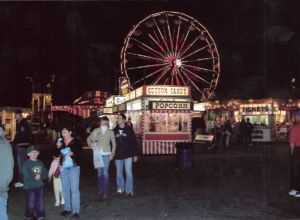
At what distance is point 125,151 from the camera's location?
34.3ft

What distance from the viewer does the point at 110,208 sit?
348 inches

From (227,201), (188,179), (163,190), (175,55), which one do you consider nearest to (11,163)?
(227,201)

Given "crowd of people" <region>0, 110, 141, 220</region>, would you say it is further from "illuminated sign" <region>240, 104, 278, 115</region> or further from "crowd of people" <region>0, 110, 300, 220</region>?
"illuminated sign" <region>240, 104, 278, 115</region>

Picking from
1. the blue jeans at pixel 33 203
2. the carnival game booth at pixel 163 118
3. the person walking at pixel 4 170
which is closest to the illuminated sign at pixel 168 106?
the carnival game booth at pixel 163 118

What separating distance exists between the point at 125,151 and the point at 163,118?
39.1ft

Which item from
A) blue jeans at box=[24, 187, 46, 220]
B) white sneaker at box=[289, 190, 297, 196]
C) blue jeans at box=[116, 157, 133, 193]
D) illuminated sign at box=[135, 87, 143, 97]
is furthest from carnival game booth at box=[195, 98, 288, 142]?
blue jeans at box=[24, 187, 46, 220]

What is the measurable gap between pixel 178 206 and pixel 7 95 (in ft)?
106

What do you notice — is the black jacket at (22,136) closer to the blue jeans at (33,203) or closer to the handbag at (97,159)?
the handbag at (97,159)

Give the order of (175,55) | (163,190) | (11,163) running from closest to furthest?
(11,163)
(163,190)
(175,55)

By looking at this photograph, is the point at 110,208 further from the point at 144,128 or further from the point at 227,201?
the point at 144,128

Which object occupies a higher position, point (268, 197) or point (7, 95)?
point (7, 95)

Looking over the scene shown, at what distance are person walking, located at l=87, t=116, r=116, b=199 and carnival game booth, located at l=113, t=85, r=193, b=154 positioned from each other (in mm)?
11877

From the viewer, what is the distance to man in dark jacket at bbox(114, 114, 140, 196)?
410 inches

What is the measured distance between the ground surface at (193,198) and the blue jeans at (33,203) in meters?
0.40
